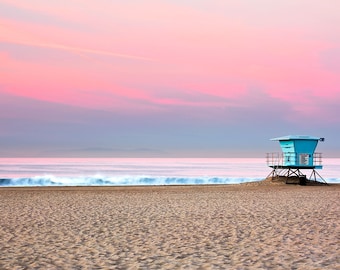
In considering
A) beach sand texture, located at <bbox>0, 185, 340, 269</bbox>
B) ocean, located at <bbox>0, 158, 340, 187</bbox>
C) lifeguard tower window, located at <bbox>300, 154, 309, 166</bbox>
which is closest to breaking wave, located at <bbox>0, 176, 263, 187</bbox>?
ocean, located at <bbox>0, 158, 340, 187</bbox>

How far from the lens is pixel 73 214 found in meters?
18.1

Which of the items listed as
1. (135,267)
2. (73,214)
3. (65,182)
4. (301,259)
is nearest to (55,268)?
(135,267)

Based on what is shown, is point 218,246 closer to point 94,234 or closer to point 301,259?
point 301,259

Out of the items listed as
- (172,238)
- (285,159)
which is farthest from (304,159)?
(172,238)

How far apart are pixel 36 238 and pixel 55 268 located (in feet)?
11.7

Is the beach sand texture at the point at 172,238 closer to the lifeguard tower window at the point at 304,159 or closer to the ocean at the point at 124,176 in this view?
the lifeguard tower window at the point at 304,159

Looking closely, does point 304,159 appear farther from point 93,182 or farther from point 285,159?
point 93,182

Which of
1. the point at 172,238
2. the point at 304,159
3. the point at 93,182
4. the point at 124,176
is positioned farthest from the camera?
the point at 124,176

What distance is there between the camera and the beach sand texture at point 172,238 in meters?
9.59

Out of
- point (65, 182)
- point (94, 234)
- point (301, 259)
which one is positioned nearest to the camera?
point (301, 259)

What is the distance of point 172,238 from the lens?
12383 mm

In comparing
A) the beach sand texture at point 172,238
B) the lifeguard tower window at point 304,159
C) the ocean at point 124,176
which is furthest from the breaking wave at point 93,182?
the beach sand texture at point 172,238

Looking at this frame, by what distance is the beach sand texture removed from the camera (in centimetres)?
959

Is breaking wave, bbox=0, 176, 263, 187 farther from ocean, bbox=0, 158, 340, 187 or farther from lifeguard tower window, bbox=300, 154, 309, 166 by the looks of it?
lifeguard tower window, bbox=300, 154, 309, 166
